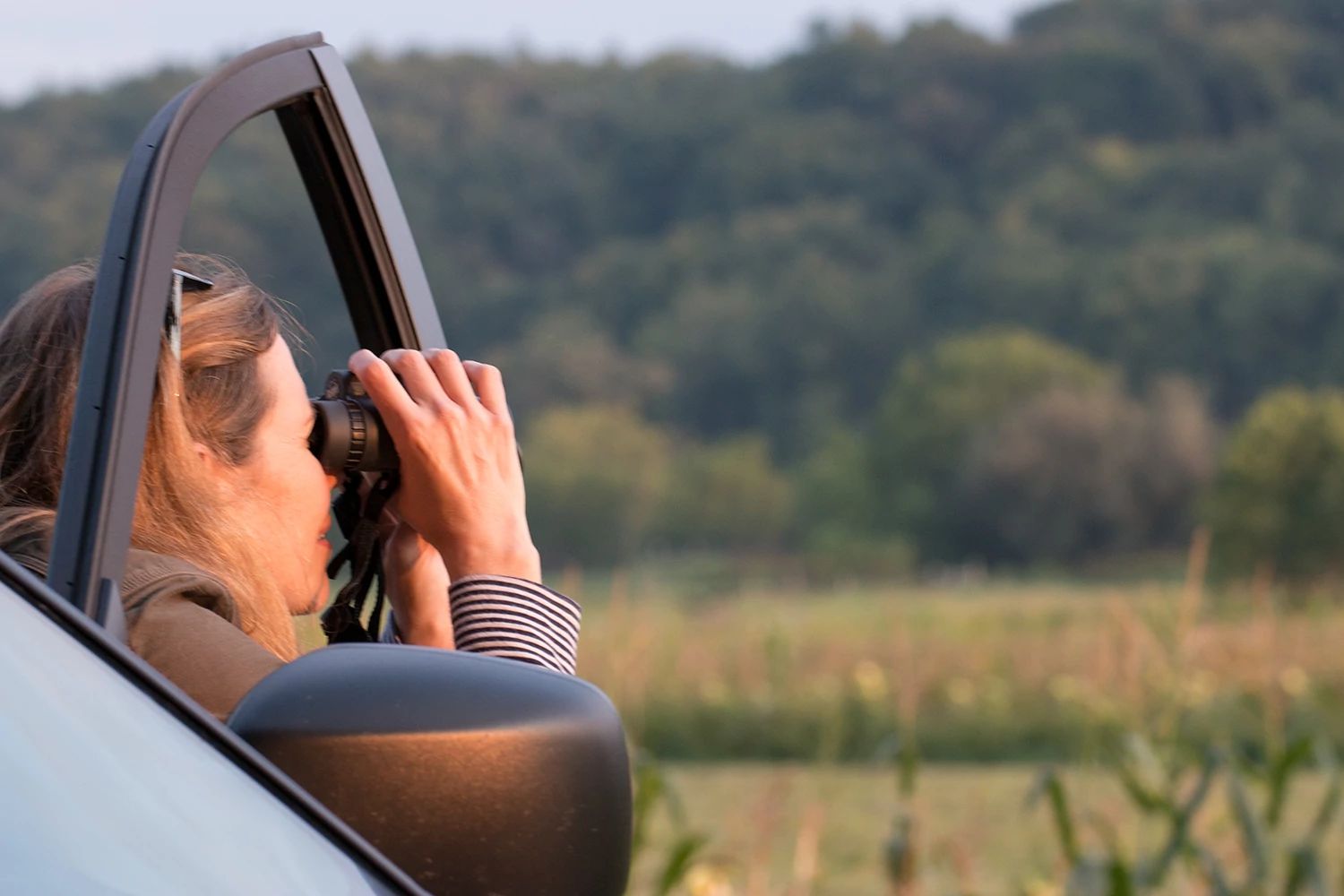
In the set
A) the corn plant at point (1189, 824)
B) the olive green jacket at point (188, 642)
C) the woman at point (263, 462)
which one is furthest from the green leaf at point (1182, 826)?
the olive green jacket at point (188, 642)

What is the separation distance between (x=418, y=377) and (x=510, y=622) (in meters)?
0.18

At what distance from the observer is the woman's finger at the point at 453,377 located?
1.21m

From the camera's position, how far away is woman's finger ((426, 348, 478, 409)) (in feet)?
3.97

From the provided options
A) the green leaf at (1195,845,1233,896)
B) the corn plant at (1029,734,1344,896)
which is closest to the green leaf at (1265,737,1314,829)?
the corn plant at (1029,734,1344,896)

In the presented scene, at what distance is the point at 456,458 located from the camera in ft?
3.96

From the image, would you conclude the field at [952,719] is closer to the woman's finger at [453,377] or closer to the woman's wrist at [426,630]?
the woman's wrist at [426,630]

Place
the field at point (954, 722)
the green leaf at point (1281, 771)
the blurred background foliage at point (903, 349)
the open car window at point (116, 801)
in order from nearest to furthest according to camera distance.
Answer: the open car window at point (116, 801) < the green leaf at point (1281, 771) < the field at point (954, 722) < the blurred background foliage at point (903, 349)

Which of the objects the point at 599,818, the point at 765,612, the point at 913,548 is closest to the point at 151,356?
the point at 599,818

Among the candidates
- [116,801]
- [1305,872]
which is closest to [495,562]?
[116,801]

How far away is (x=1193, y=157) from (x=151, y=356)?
245 feet

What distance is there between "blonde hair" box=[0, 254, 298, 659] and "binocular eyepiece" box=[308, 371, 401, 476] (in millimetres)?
44

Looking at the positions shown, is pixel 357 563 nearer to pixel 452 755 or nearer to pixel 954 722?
pixel 452 755

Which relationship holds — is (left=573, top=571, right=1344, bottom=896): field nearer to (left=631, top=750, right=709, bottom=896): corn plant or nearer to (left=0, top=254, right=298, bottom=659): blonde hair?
(left=631, top=750, right=709, bottom=896): corn plant

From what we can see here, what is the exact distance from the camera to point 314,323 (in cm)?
207
